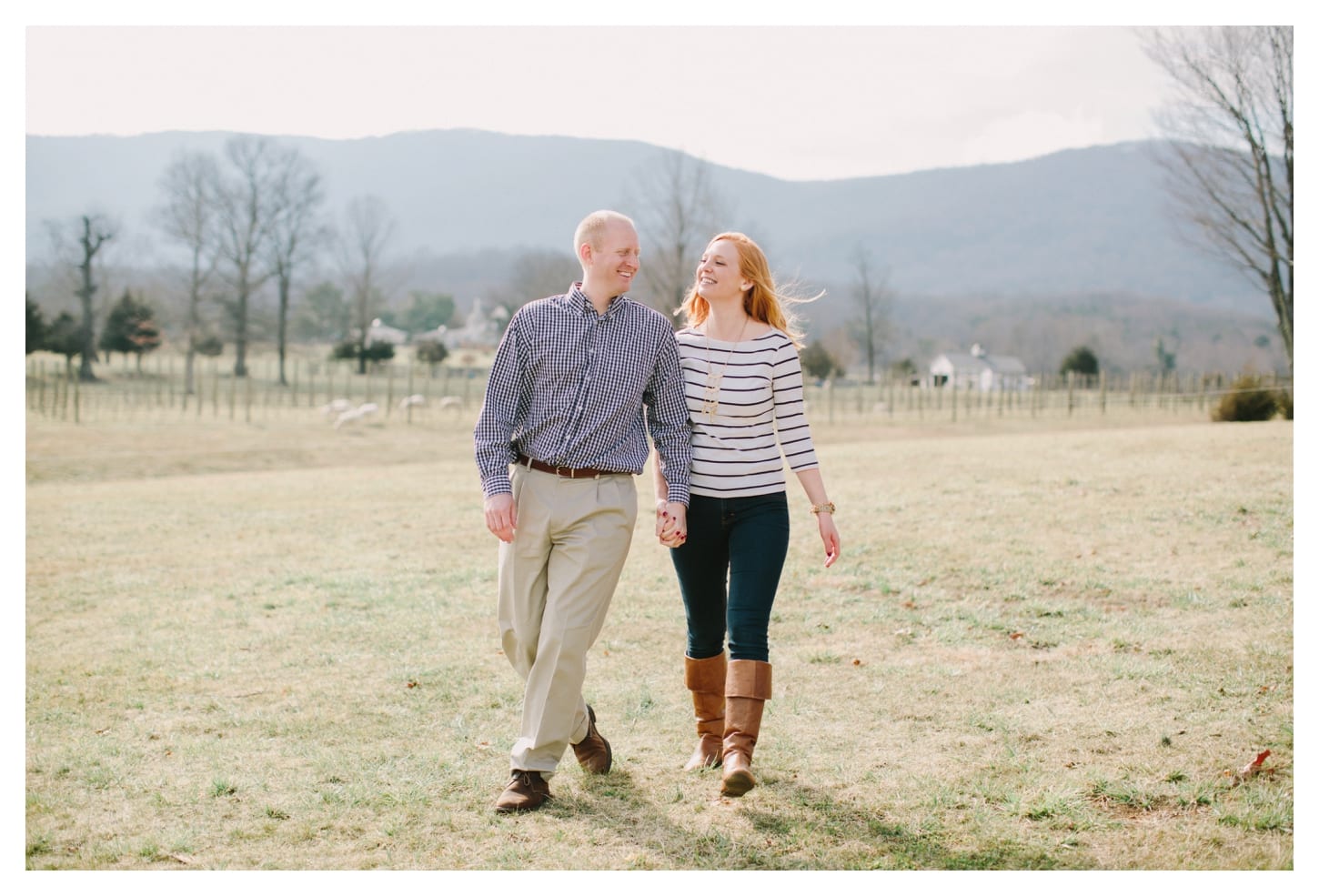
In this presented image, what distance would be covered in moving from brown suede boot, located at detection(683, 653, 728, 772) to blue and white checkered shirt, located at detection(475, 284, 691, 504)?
2.41ft

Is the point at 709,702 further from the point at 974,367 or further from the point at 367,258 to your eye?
the point at 974,367

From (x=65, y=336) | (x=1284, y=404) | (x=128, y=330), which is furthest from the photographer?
(x=128, y=330)

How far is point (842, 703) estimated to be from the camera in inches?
200

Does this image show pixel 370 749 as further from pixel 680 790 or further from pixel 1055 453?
pixel 1055 453

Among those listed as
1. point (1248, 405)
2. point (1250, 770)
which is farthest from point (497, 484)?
point (1248, 405)

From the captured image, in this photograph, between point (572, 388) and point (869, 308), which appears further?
point (869, 308)

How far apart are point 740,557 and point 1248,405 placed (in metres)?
19.8

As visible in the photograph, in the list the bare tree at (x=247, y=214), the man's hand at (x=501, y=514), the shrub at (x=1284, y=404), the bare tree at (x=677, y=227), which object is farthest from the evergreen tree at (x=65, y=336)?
the man's hand at (x=501, y=514)

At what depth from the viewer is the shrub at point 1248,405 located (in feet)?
66.9

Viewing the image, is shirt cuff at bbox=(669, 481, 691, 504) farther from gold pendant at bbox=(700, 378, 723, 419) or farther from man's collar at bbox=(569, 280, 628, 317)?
man's collar at bbox=(569, 280, 628, 317)

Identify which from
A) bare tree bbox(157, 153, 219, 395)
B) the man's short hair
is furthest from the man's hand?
bare tree bbox(157, 153, 219, 395)

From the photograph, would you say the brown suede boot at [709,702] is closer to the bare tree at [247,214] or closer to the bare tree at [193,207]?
the bare tree at [193,207]

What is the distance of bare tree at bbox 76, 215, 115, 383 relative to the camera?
4075 centimetres

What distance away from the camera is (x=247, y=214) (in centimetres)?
6581
